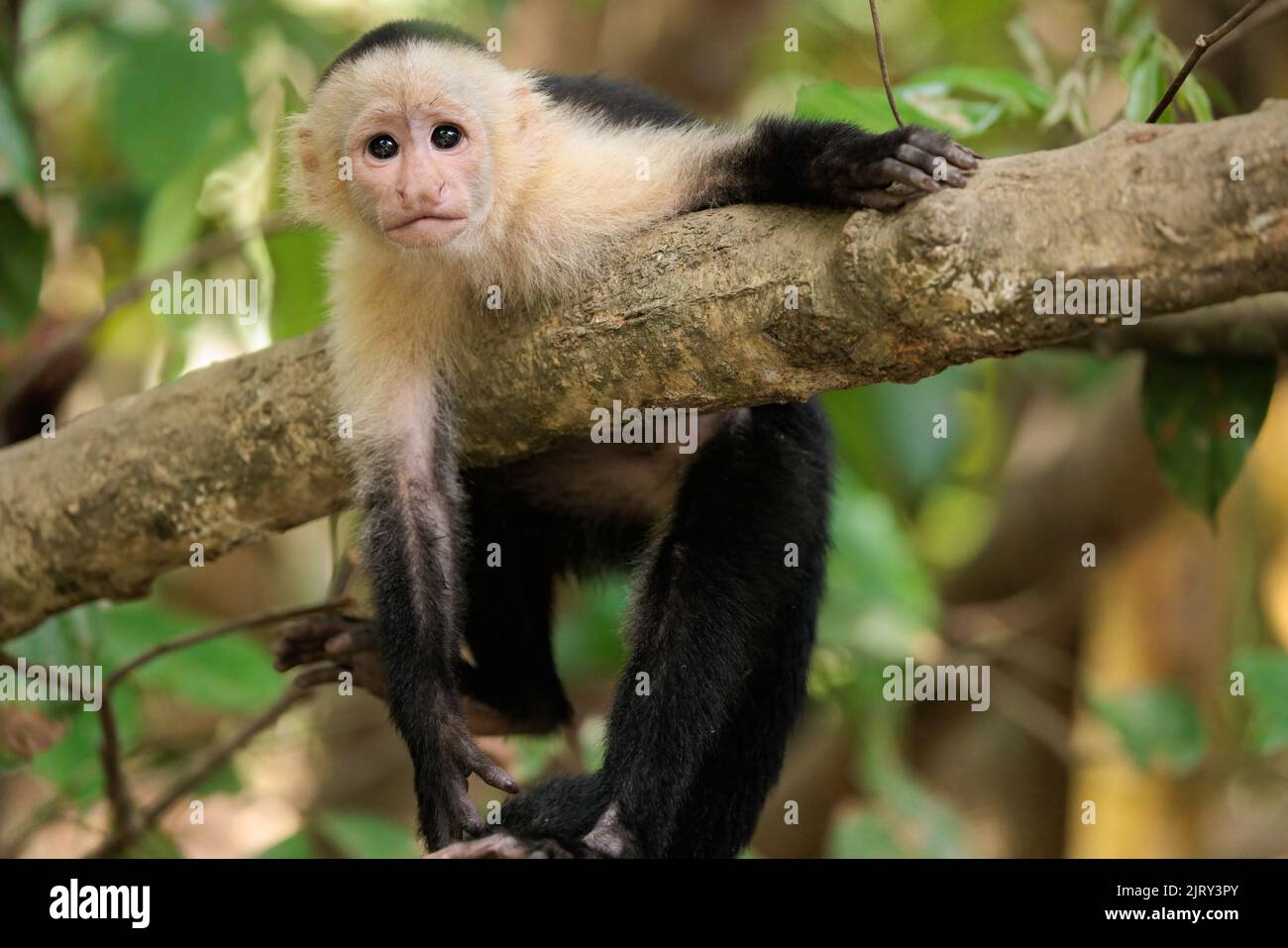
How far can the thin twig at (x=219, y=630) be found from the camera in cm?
302

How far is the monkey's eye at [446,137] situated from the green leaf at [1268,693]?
7.05ft

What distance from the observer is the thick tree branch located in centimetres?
179

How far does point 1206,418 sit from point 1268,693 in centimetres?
64

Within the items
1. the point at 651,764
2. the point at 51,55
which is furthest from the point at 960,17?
the point at 51,55

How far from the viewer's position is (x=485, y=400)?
2684 mm

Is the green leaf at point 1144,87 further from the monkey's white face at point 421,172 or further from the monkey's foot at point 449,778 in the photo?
the monkey's foot at point 449,778

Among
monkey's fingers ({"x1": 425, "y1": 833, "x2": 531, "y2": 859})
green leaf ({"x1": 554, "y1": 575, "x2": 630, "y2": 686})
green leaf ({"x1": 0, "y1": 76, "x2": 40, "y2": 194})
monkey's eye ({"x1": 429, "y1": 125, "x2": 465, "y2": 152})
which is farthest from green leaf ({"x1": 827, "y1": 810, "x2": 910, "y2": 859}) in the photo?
green leaf ({"x1": 0, "y1": 76, "x2": 40, "y2": 194})

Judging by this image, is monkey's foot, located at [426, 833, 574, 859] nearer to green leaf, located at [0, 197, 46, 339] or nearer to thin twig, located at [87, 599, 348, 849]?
thin twig, located at [87, 599, 348, 849]

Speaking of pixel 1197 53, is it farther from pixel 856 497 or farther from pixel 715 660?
pixel 856 497

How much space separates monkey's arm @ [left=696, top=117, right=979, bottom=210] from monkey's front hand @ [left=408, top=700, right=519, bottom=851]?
1118 mm

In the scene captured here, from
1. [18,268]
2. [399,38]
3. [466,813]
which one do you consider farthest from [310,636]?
[18,268]

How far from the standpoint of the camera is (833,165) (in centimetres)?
219

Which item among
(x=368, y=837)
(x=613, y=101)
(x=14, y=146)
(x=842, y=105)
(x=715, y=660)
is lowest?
(x=368, y=837)

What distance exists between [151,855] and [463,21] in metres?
3.46
